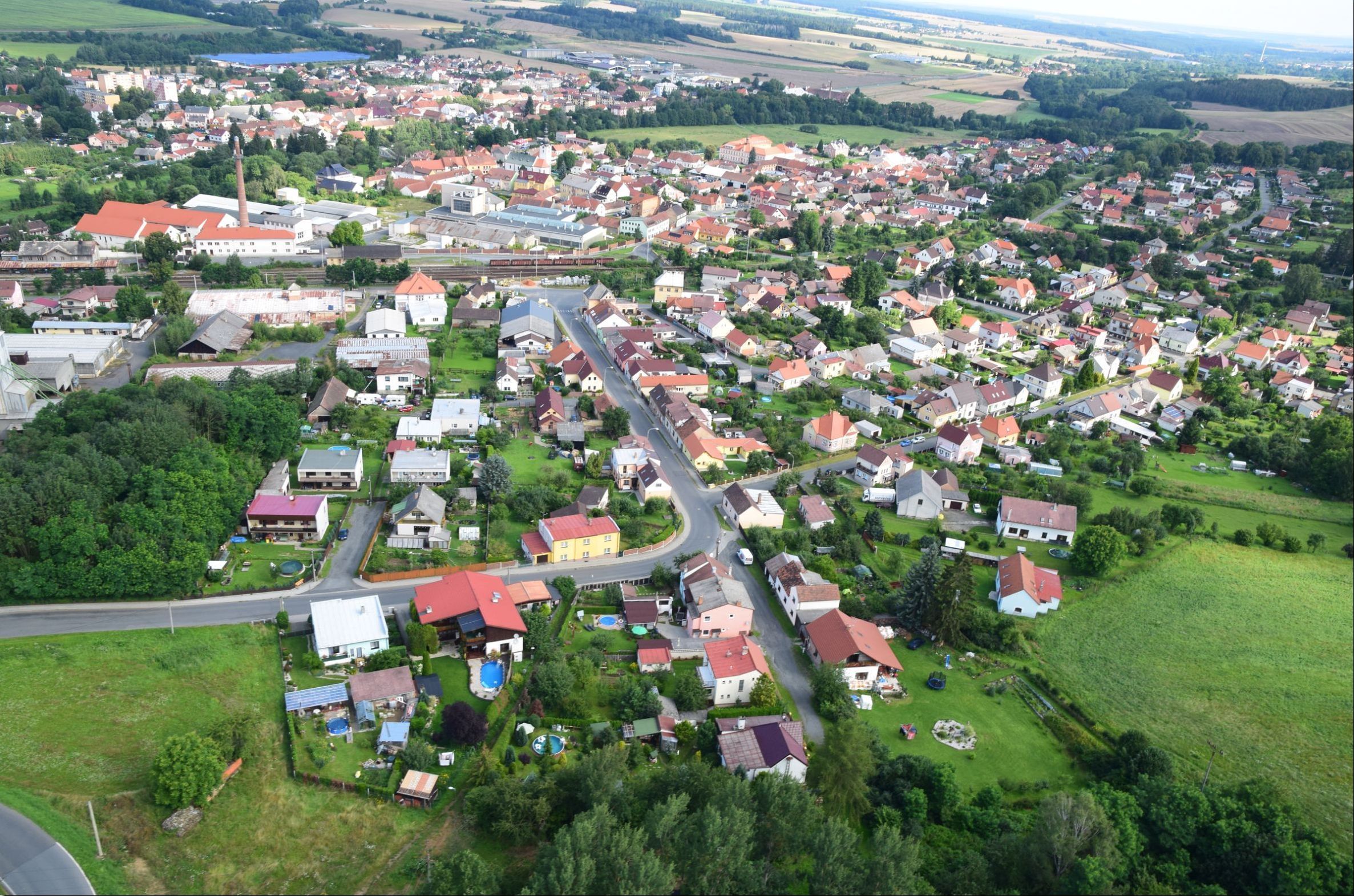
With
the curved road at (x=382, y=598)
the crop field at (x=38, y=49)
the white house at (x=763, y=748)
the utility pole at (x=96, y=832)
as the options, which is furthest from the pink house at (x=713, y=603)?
the crop field at (x=38, y=49)

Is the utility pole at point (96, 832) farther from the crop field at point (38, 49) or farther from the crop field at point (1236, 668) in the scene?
the crop field at point (38, 49)

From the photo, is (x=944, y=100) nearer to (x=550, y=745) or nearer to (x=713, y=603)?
(x=713, y=603)

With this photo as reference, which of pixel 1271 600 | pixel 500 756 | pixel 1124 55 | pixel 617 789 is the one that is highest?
pixel 1124 55

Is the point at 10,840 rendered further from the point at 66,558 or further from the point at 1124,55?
the point at 1124,55

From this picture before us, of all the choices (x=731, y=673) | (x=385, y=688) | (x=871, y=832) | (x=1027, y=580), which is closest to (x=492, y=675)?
(x=385, y=688)

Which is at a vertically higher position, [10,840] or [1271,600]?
[1271,600]

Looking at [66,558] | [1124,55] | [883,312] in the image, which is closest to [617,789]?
[66,558]
